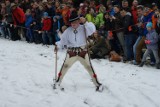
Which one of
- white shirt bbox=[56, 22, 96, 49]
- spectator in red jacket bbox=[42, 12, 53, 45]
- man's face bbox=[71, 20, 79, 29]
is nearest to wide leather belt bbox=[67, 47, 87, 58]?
white shirt bbox=[56, 22, 96, 49]

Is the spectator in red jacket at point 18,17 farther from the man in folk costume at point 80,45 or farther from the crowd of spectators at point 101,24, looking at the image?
the man in folk costume at point 80,45

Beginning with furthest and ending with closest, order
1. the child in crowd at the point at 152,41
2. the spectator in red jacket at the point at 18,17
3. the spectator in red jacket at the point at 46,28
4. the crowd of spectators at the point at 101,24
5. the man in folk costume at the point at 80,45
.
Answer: the spectator in red jacket at the point at 18,17
the spectator in red jacket at the point at 46,28
the crowd of spectators at the point at 101,24
the child in crowd at the point at 152,41
the man in folk costume at the point at 80,45

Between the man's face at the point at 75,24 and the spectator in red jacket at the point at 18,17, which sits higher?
the man's face at the point at 75,24

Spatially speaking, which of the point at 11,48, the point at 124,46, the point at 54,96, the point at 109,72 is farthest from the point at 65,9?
the point at 54,96

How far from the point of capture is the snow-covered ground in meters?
7.81

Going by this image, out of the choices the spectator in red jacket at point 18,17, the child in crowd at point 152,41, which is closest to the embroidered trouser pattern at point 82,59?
the child in crowd at point 152,41

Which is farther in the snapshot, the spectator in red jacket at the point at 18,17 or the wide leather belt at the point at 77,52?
the spectator in red jacket at the point at 18,17

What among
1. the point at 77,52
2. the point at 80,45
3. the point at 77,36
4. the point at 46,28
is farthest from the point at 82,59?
the point at 46,28

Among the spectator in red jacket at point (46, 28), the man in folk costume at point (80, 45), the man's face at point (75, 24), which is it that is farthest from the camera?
the spectator in red jacket at point (46, 28)

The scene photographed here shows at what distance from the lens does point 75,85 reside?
30.8 ft

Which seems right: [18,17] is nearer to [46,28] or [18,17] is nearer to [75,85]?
[46,28]

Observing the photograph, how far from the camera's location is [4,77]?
995cm

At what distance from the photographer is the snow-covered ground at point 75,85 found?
25.6 feet

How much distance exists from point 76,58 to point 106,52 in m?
4.74
